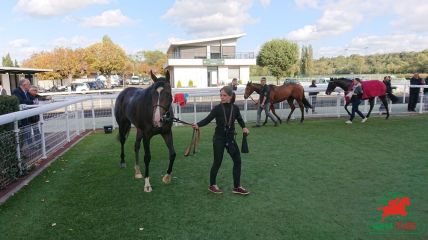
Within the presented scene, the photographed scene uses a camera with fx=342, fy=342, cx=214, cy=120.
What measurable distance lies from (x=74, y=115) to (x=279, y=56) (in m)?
53.5

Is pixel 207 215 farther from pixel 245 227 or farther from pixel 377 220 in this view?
pixel 377 220

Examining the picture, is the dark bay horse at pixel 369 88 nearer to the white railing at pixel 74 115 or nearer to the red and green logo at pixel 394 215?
the white railing at pixel 74 115

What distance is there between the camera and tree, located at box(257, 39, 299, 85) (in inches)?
2373

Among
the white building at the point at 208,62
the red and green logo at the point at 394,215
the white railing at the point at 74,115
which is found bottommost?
the red and green logo at the point at 394,215

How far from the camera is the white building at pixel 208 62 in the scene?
47444 millimetres

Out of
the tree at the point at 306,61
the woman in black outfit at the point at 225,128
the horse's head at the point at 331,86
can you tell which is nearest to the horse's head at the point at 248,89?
the horse's head at the point at 331,86

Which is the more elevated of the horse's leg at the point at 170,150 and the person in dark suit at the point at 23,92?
the person in dark suit at the point at 23,92

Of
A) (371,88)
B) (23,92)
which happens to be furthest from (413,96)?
(23,92)

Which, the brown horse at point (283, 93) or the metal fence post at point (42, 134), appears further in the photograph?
the brown horse at point (283, 93)

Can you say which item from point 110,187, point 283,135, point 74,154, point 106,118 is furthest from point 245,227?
point 106,118

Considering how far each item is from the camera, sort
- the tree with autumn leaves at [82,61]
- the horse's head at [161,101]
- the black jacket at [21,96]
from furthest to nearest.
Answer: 1. the tree with autumn leaves at [82,61]
2. the black jacket at [21,96]
3. the horse's head at [161,101]

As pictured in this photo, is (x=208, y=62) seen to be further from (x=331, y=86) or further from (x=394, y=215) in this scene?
(x=394, y=215)

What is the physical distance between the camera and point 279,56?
60.1 m

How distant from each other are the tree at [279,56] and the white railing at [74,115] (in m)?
45.9
